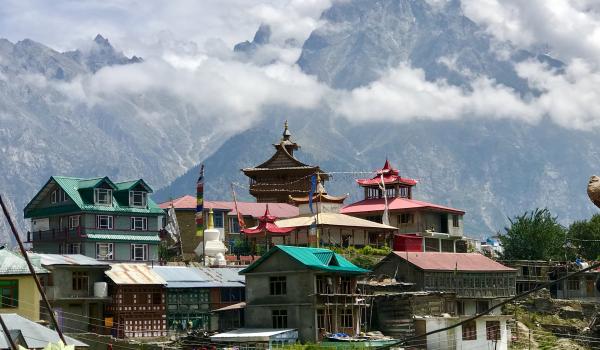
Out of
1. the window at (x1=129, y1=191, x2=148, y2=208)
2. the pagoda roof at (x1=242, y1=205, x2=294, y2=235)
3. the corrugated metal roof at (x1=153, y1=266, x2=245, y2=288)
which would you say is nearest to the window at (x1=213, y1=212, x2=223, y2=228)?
the pagoda roof at (x1=242, y1=205, x2=294, y2=235)

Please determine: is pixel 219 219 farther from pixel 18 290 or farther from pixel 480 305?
pixel 18 290

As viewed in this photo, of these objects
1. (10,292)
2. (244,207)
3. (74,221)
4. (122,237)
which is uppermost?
(244,207)

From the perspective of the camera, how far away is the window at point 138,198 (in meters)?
110

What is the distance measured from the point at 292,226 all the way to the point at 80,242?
21.5m

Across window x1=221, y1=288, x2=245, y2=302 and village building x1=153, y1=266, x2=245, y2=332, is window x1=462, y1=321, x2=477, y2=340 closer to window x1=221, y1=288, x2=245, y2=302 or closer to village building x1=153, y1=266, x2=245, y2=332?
village building x1=153, y1=266, x2=245, y2=332

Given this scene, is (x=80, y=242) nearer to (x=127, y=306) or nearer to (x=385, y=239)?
(x=127, y=306)

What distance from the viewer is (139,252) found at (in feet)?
359

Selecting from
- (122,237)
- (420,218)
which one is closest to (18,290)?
(122,237)

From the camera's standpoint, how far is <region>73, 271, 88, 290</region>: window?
89688mm

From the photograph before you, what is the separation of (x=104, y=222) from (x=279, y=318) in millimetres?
24105

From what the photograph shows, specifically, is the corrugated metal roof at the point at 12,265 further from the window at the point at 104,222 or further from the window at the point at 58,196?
the window at the point at 58,196

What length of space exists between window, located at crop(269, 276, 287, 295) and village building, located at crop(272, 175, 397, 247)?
1885 cm

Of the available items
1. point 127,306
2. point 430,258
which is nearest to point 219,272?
point 127,306

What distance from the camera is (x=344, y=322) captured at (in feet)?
301
